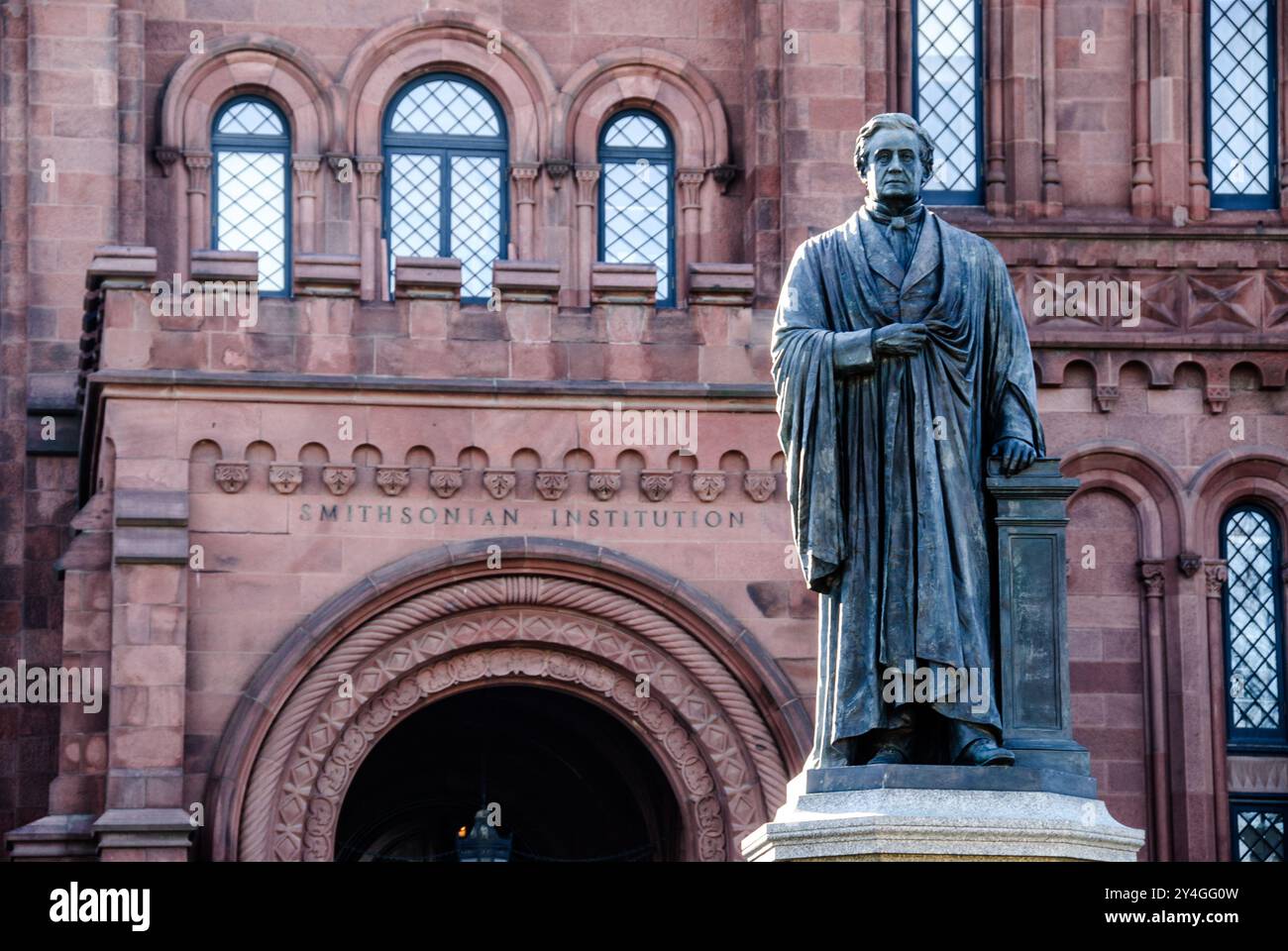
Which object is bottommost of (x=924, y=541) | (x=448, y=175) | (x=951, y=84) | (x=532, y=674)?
(x=532, y=674)

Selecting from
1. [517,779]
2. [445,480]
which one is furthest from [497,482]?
[517,779]

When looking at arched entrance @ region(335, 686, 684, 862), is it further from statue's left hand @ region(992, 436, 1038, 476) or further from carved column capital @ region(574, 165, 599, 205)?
statue's left hand @ region(992, 436, 1038, 476)

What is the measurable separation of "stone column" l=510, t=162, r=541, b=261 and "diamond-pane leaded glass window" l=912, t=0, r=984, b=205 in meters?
3.42

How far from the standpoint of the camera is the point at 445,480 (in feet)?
75.6

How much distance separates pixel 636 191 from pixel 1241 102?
5.40m

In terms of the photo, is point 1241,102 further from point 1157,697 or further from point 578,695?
point 578,695

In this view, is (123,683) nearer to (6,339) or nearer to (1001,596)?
(6,339)

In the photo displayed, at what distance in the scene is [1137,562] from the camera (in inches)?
1019

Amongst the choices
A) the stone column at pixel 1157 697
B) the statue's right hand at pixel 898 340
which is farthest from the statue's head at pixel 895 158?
the stone column at pixel 1157 697

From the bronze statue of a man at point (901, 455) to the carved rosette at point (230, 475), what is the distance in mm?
10826

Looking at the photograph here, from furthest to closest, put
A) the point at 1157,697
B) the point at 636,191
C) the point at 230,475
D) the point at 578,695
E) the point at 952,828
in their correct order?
1. the point at 636,191
2. the point at 1157,697
3. the point at 578,695
4. the point at 230,475
5. the point at 952,828

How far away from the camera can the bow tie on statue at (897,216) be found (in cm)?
1254
